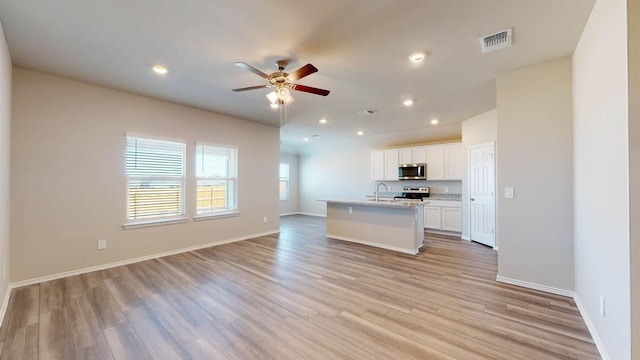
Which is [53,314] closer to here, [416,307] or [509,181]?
[416,307]

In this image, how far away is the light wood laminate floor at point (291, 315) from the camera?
193cm

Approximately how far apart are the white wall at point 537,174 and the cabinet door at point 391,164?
4092 millimetres

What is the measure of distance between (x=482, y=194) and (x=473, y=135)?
1262 mm

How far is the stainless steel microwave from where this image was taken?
262 inches

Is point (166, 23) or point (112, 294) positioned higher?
point (166, 23)

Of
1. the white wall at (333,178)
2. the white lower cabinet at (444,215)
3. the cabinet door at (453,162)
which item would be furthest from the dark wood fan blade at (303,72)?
the white wall at (333,178)

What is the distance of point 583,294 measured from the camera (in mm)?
2441

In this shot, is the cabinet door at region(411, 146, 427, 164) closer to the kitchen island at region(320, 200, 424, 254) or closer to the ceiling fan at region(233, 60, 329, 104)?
the kitchen island at region(320, 200, 424, 254)

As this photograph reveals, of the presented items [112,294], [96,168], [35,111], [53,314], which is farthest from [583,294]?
[35,111]

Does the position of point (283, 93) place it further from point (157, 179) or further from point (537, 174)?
point (537, 174)

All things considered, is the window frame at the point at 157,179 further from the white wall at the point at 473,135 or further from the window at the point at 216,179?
the white wall at the point at 473,135

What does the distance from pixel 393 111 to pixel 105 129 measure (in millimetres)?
4805

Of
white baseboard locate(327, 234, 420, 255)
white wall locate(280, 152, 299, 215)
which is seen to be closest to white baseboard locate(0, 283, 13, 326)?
white baseboard locate(327, 234, 420, 255)

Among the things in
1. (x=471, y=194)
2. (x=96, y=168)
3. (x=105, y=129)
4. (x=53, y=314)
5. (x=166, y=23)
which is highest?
(x=166, y=23)
